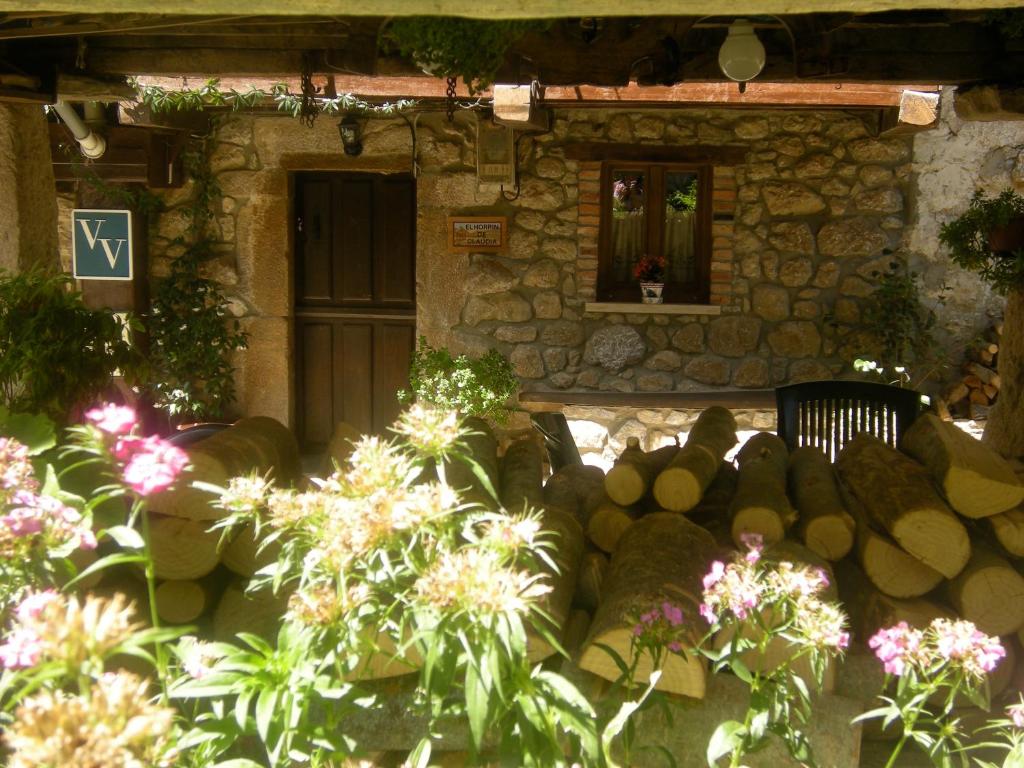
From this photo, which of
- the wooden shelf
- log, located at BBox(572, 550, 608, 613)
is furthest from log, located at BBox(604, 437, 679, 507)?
the wooden shelf

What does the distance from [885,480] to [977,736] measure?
0.76m

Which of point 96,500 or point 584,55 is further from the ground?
point 584,55

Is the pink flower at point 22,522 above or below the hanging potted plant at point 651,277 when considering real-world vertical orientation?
below

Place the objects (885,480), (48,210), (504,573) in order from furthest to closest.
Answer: (48,210)
(885,480)
(504,573)

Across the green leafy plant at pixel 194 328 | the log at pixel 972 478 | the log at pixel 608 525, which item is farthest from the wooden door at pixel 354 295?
the log at pixel 972 478

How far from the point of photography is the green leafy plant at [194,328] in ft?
22.7

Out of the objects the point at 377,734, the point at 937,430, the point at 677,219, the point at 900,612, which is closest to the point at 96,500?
the point at 377,734

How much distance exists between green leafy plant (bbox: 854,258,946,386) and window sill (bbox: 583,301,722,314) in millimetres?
1031

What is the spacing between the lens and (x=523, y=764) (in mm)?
1594

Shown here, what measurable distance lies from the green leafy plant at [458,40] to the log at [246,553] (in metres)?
1.54

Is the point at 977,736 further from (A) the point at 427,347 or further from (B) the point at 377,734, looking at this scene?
(A) the point at 427,347

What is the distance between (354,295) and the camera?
747 centimetres

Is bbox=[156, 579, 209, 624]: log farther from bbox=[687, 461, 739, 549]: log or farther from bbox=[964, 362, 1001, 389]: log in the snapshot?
bbox=[964, 362, 1001, 389]: log

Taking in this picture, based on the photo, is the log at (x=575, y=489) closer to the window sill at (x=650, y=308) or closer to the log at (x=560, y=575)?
the log at (x=560, y=575)
